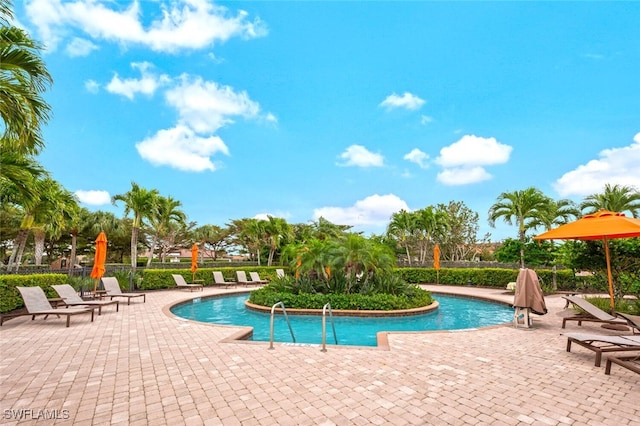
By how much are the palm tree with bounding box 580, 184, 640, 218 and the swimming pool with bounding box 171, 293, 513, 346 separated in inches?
700

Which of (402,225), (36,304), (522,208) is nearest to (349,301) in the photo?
(36,304)

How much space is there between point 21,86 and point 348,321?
992 cm

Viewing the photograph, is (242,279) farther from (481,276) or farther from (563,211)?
(563,211)

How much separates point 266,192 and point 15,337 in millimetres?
28624

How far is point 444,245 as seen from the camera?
46.8 metres

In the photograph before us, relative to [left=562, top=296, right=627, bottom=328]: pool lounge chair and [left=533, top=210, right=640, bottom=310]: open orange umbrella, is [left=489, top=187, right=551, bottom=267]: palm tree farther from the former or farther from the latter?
[left=562, top=296, right=627, bottom=328]: pool lounge chair

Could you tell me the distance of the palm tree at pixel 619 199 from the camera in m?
24.3

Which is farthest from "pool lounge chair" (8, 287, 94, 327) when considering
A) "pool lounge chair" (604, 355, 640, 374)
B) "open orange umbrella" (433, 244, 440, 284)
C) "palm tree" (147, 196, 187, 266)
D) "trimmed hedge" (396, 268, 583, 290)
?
"open orange umbrella" (433, 244, 440, 284)

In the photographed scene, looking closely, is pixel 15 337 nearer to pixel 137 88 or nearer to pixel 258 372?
pixel 258 372

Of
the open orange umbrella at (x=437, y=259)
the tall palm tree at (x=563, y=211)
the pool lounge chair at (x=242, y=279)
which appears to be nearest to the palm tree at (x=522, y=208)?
the tall palm tree at (x=563, y=211)

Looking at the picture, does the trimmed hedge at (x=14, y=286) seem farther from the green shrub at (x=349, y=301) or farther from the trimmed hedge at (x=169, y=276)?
the trimmed hedge at (x=169, y=276)

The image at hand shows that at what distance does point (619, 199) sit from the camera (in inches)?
965

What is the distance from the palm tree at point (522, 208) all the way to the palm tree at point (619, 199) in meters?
A: 5.49

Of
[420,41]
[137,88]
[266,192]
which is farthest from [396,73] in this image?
[266,192]
